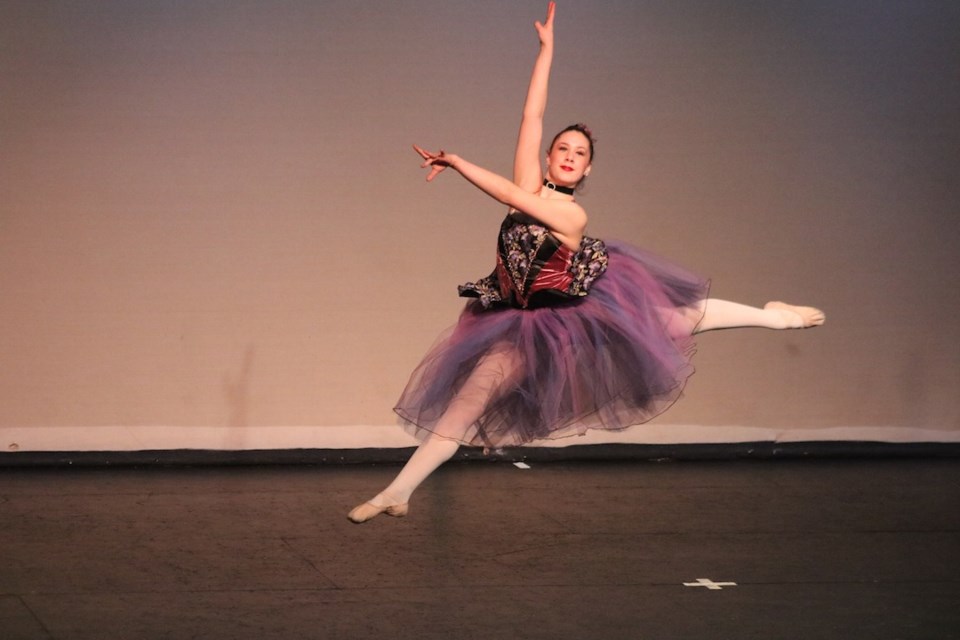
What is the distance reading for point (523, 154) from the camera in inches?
132

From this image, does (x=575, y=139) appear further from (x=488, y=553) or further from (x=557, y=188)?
(x=488, y=553)

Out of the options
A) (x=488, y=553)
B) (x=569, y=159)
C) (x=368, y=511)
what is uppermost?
(x=569, y=159)

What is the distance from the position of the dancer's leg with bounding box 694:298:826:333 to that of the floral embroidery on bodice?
0.33 meters

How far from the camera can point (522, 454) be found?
18.0 ft

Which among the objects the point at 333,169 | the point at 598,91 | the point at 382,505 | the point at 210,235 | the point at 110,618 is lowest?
the point at 110,618

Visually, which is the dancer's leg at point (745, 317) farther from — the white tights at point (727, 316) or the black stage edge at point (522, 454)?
the black stage edge at point (522, 454)

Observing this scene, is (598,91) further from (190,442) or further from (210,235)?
(190,442)

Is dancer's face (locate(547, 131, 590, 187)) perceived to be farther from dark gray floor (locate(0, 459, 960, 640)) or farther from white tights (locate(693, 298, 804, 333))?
dark gray floor (locate(0, 459, 960, 640))

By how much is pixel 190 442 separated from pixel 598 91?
2141 mm

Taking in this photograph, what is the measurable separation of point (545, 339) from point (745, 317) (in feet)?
2.07

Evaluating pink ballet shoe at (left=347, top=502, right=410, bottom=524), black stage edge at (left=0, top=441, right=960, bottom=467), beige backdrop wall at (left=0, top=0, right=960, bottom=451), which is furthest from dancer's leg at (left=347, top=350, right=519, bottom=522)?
beige backdrop wall at (left=0, top=0, right=960, bottom=451)

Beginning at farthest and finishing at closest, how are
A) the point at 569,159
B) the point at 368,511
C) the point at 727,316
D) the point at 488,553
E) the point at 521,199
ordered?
the point at 488,553 < the point at 727,316 < the point at 569,159 < the point at 521,199 < the point at 368,511

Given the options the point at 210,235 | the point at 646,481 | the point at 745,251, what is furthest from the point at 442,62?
the point at 646,481

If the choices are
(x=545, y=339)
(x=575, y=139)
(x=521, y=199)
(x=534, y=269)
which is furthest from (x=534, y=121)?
(x=545, y=339)
